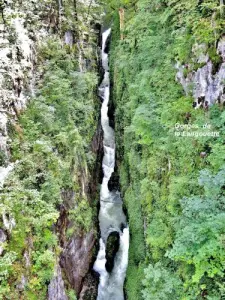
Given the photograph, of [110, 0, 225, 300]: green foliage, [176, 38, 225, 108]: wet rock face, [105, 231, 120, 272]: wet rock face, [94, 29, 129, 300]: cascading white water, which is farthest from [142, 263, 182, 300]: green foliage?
[105, 231, 120, 272]: wet rock face

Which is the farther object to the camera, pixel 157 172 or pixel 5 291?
pixel 157 172

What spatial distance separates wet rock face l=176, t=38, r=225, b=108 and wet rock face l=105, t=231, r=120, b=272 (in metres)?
8.22

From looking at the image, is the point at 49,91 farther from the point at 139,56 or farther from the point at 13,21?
the point at 139,56

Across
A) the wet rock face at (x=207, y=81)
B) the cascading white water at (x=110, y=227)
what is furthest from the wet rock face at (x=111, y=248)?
the wet rock face at (x=207, y=81)

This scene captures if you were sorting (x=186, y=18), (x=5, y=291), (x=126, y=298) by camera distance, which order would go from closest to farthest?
(x=5, y=291)
(x=186, y=18)
(x=126, y=298)

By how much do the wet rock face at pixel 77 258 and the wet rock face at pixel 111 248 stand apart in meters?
1.04

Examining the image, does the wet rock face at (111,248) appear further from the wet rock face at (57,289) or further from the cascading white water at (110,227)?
the wet rock face at (57,289)

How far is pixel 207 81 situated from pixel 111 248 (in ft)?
30.2

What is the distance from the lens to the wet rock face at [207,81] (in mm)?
8750

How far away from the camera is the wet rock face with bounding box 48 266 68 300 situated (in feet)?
28.2

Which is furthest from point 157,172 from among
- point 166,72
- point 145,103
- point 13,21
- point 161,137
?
point 13,21

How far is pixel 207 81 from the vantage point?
30.2 ft

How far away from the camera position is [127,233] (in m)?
15.6

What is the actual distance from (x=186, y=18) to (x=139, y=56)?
13.9 feet
